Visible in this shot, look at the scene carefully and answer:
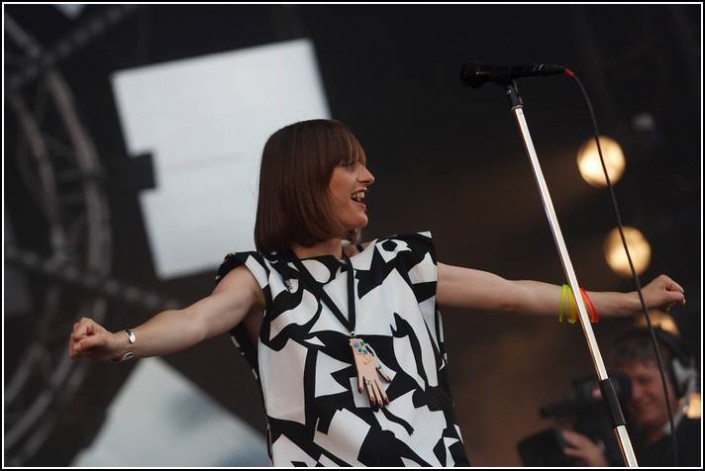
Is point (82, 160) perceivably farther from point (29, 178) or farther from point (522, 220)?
point (522, 220)

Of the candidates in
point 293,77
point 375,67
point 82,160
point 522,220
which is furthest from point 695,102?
point 82,160

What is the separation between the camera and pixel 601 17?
14.8 ft

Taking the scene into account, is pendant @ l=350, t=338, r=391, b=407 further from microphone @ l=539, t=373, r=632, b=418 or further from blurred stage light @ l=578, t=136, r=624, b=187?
blurred stage light @ l=578, t=136, r=624, b=187

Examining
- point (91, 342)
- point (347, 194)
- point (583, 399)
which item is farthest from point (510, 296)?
point (583, 399)

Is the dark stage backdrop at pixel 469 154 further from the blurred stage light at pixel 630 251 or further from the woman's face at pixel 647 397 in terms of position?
the woman's face at pixel 647 397

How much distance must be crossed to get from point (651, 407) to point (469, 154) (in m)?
1.26

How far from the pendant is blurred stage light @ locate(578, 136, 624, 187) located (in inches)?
96.6

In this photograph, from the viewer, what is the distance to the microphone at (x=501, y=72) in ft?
7.26

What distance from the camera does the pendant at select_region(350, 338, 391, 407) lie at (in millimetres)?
2086

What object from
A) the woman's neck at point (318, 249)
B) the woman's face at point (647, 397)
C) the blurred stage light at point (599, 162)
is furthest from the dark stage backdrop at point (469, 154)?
the woman's neck at point (318, 249)

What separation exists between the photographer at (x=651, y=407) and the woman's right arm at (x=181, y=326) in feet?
7.31

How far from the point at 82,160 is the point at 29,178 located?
223 millimetres

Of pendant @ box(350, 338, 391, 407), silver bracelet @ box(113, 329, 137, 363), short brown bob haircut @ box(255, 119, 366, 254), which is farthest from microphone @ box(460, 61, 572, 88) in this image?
silver bracelet @ box(113, 329, 137, 363)

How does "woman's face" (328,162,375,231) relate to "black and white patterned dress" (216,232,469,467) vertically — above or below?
above
